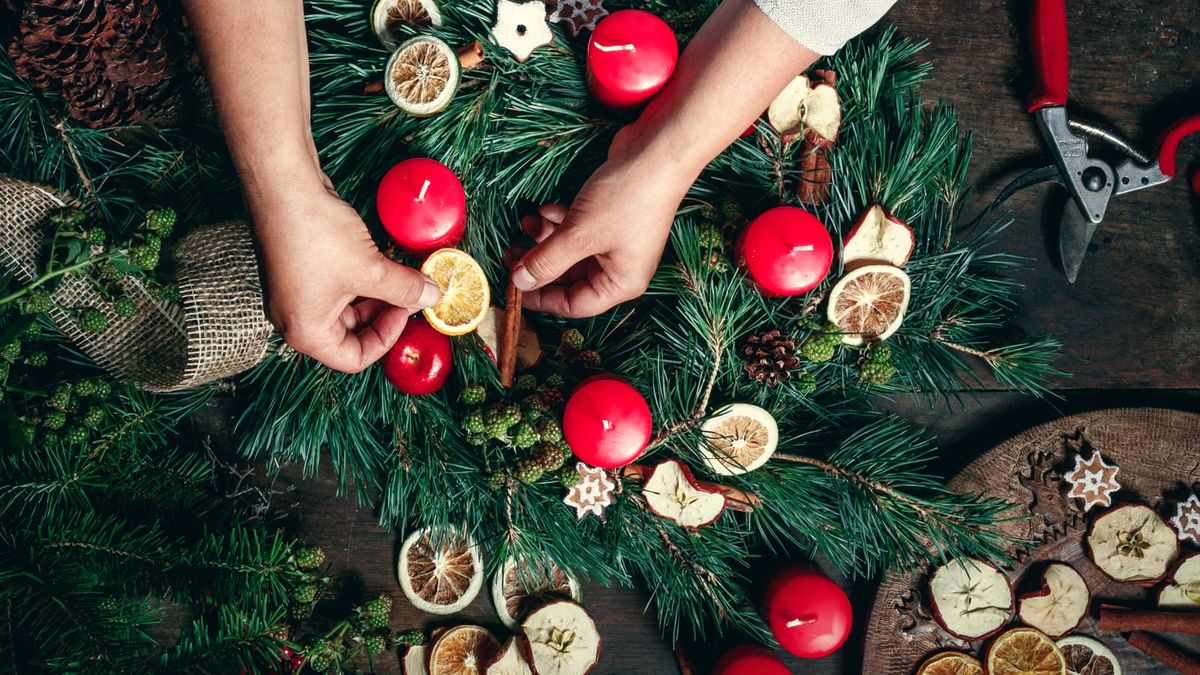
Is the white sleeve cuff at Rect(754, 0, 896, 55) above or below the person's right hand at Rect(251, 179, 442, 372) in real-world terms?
above

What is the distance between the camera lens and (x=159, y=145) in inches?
54.9

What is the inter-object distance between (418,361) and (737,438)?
0.58 meters

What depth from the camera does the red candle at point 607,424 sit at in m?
1.16

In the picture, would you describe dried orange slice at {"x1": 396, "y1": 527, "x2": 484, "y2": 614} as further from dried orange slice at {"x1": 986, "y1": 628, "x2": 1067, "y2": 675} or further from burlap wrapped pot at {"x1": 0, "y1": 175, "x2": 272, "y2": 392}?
dried orange slice at {"x1": 986, "y1": 628, "x2": 1067, "y2": 675}

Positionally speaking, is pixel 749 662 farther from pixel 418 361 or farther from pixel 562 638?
pixel 418 361

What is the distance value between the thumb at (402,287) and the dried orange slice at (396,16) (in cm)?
40

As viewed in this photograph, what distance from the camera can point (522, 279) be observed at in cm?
123

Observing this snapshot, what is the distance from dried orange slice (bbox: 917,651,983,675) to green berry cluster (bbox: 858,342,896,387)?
24.2 inches

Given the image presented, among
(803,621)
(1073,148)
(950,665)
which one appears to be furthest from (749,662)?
(1073,148)

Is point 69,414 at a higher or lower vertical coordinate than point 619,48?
lower

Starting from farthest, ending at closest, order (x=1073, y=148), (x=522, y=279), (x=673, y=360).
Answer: (x=1073, y=148) → (x=673, y=360) → (x=522, y=279)

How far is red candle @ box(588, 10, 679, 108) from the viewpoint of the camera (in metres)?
1.16

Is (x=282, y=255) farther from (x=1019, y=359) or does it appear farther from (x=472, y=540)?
(x=1019, y=359)

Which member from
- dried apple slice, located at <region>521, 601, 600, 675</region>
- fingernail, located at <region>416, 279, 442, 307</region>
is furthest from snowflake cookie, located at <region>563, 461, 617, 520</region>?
fingernail, located at <region>416, 279, 442, 307</region>
